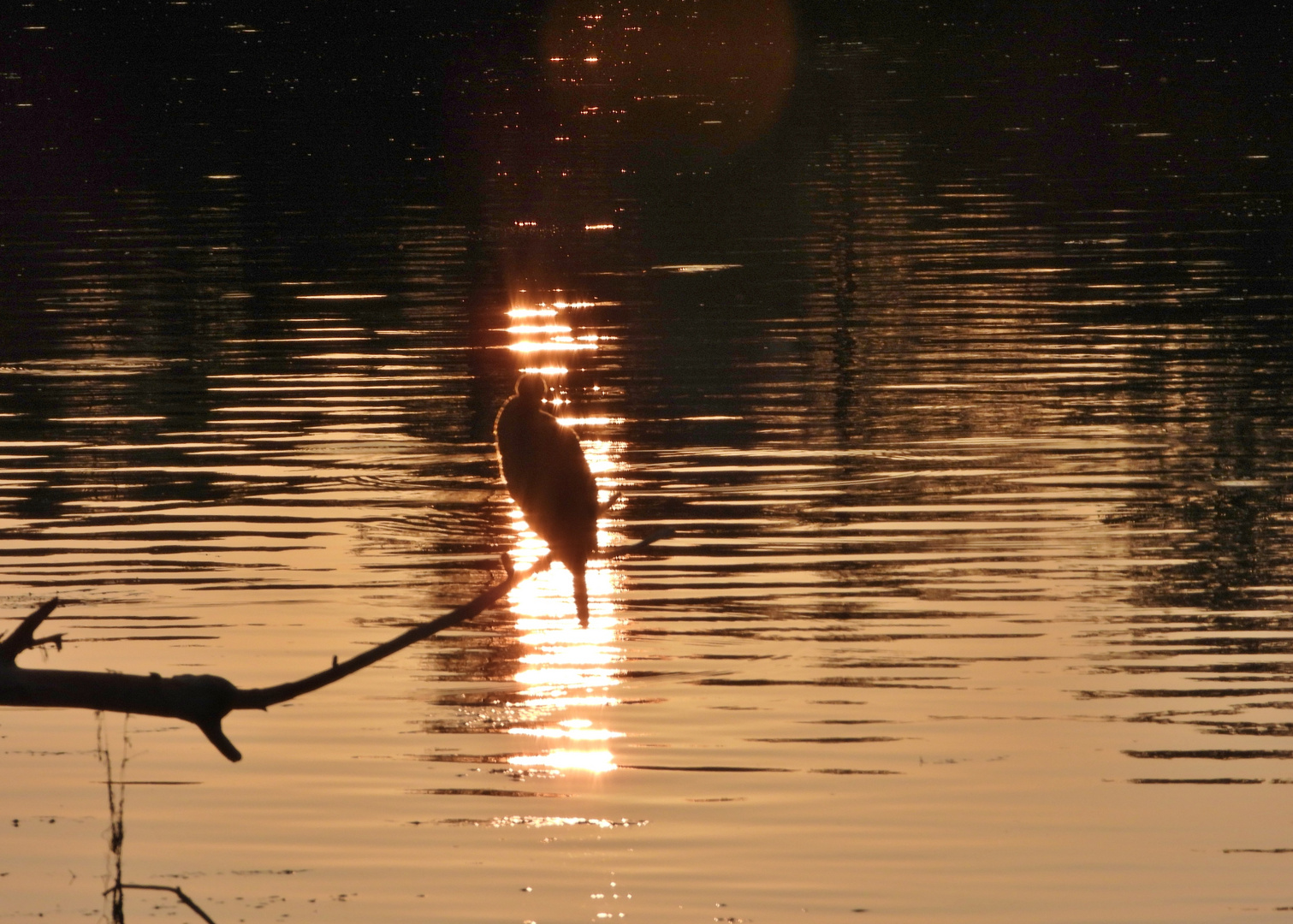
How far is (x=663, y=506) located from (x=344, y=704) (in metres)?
3.63

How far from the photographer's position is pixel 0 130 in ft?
124

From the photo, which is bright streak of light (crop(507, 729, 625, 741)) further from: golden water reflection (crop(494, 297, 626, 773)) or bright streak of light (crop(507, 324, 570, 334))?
bright streak of light (crop(507, 324, 570, 334))

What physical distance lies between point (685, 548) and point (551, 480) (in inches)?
213

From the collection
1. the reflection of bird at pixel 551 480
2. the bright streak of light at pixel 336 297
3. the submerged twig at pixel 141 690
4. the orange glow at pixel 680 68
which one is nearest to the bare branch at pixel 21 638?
the submerged twig at pixel 141 690

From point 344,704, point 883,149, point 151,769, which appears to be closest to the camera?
point 151,769

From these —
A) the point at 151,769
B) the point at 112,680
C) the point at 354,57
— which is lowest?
the point at 151,769

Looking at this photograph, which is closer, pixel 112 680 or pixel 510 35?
pixel 112 680

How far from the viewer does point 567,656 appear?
935cm

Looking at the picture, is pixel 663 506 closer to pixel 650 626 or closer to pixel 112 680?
pixel 650 626

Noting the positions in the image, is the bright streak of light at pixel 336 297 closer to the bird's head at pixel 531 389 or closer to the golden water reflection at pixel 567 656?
the golden water reflection at pixel 567 656

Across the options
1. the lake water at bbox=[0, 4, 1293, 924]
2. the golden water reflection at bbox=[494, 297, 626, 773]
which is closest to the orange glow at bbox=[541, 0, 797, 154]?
the lake water at bbox=[0, 4, 1293, 924]

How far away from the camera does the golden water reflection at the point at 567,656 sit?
8070 millimetres

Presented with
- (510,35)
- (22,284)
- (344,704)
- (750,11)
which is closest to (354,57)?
(510,35)

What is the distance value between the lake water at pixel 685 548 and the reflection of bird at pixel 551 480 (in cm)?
152
